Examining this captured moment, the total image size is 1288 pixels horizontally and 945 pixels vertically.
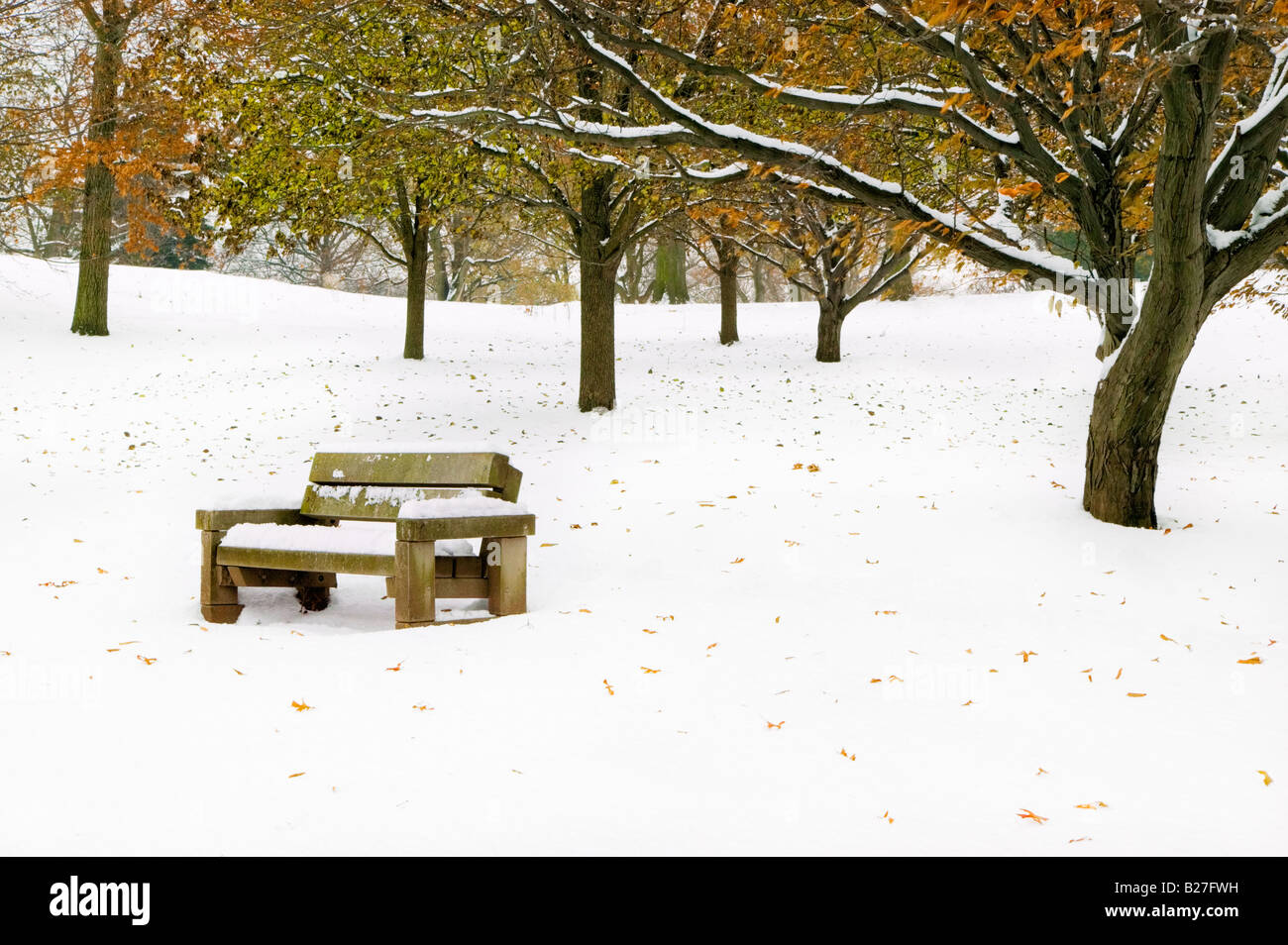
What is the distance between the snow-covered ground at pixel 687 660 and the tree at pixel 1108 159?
1.11m

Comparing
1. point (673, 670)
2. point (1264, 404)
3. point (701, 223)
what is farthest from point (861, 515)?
point (1264, 404)

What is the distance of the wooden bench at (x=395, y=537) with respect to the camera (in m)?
4.74

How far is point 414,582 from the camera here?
474 centimetres

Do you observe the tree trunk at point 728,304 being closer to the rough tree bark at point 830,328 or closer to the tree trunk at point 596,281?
the rough tree bark at point 830,328

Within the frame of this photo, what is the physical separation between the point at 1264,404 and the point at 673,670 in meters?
13.1

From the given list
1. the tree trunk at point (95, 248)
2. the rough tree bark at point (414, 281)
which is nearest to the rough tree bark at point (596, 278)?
the rough tree bark at point (414, 281)

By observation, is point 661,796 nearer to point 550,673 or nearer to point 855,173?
point 550,673

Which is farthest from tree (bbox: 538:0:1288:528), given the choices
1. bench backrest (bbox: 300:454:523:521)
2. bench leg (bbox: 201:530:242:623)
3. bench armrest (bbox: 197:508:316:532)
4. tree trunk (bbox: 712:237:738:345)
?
tree trunk (bbox: 712:237:738:345)

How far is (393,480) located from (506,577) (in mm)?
789

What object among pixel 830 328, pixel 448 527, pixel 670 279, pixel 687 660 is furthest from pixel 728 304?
pixel 687 660

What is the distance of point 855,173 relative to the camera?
6789 millimetres

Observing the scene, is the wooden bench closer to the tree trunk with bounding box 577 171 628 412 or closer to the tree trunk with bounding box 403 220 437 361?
the tree trunk with bounding box 577 171 628 412

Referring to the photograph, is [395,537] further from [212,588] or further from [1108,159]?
[1108,159]
